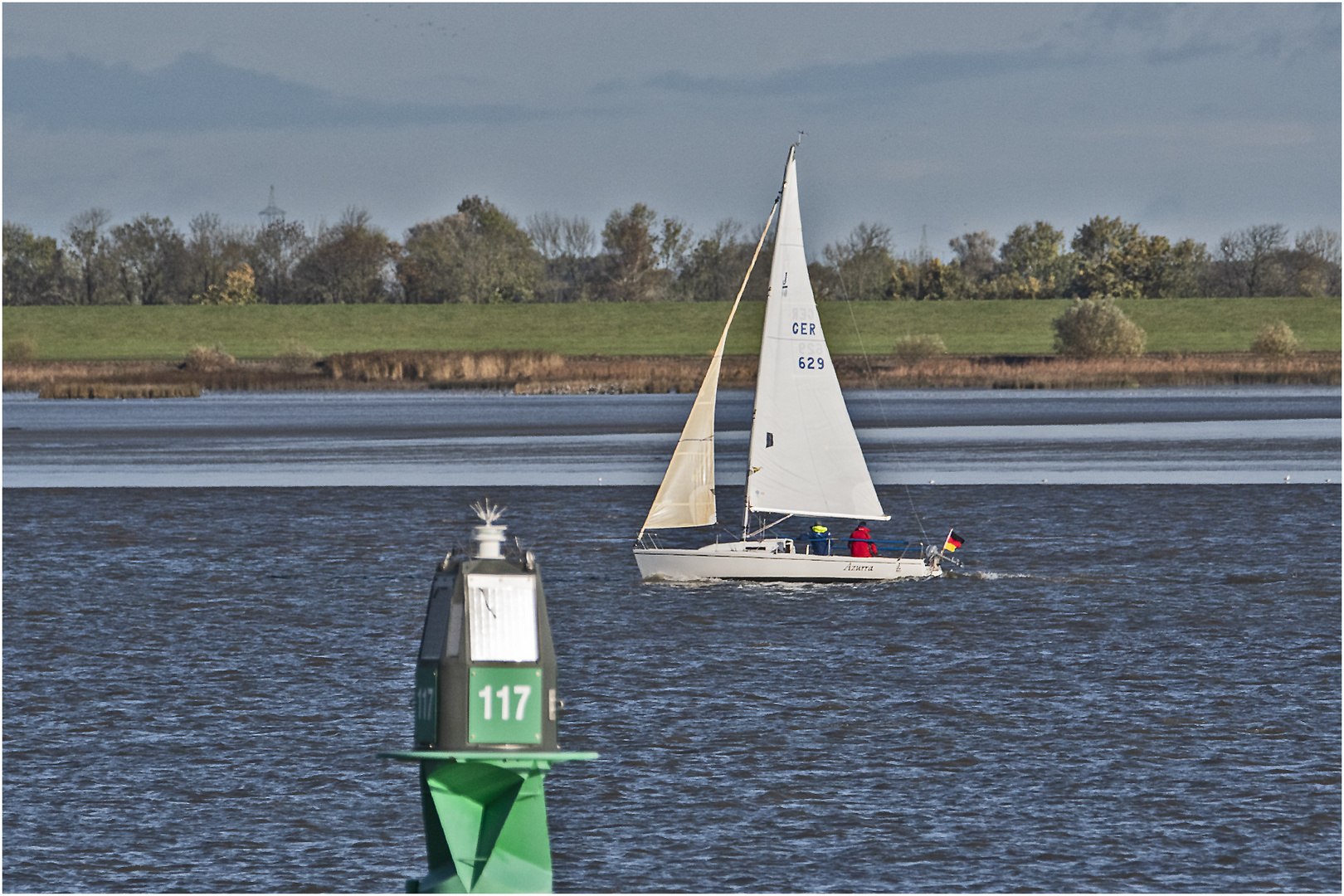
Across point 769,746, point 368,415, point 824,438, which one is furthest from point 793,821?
point 368,415

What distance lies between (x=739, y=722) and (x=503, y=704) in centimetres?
1118

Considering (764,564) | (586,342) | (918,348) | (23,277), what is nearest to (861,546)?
(764,564)

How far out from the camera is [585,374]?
396 feet

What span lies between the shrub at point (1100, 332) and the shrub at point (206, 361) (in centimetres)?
6036

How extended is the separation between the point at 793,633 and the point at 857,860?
40.9ft

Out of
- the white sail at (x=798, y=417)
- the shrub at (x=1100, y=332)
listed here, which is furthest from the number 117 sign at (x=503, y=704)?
the shrub at (x=1100, y=332)

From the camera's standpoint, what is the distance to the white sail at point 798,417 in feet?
115

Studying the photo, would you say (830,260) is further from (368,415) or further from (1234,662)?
(1234,662)

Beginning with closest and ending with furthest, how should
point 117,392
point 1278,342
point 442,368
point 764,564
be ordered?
point 764,564 → point 117,392 → point 442,368 → point 1278,342

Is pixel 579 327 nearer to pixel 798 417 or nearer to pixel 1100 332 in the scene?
pixel 1100 332

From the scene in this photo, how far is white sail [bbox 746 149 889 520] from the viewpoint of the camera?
35156 millimetres

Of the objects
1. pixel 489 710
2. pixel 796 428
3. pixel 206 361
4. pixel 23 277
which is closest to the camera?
pixel 489 710

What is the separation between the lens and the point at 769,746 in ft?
68.7

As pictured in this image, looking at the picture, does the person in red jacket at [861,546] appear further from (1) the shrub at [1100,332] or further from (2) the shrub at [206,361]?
(2) the shrub at [206,361]
